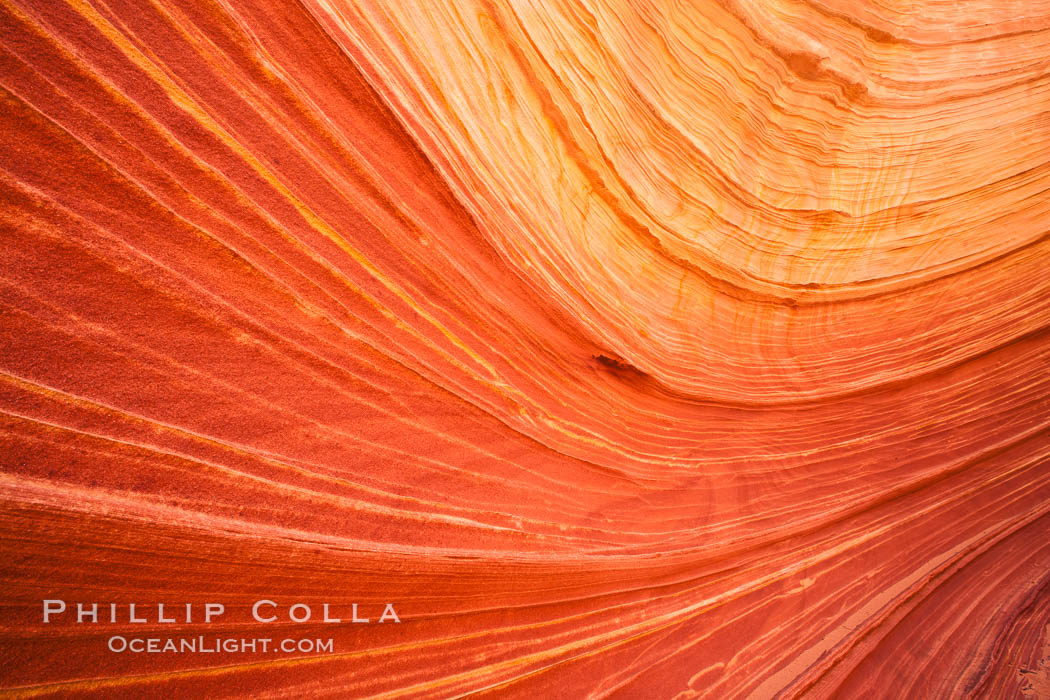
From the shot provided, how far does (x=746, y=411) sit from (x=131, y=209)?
10.6 ft

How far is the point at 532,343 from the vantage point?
247 centimetres

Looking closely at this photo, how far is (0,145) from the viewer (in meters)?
1.23

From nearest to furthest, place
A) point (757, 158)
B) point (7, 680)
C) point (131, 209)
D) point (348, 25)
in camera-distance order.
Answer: point (7, 680) < point (131, 209) < point (348, 25) < point (757, 158)

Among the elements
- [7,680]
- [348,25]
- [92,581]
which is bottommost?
[7,680]

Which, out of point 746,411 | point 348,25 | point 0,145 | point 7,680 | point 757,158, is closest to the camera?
point 7,680

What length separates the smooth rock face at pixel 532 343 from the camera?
1.33 m

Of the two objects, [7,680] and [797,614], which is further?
[797,614]

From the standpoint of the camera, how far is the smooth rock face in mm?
1325

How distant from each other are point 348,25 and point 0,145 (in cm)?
111

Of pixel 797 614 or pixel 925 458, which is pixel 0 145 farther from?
pixel 925 458

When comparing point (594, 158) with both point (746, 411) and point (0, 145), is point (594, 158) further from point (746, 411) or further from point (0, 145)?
point (0, 145)

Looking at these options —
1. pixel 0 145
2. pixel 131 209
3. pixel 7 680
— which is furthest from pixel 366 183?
pixel 7 680

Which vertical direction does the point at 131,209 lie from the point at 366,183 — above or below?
below

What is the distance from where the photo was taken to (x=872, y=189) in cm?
347
